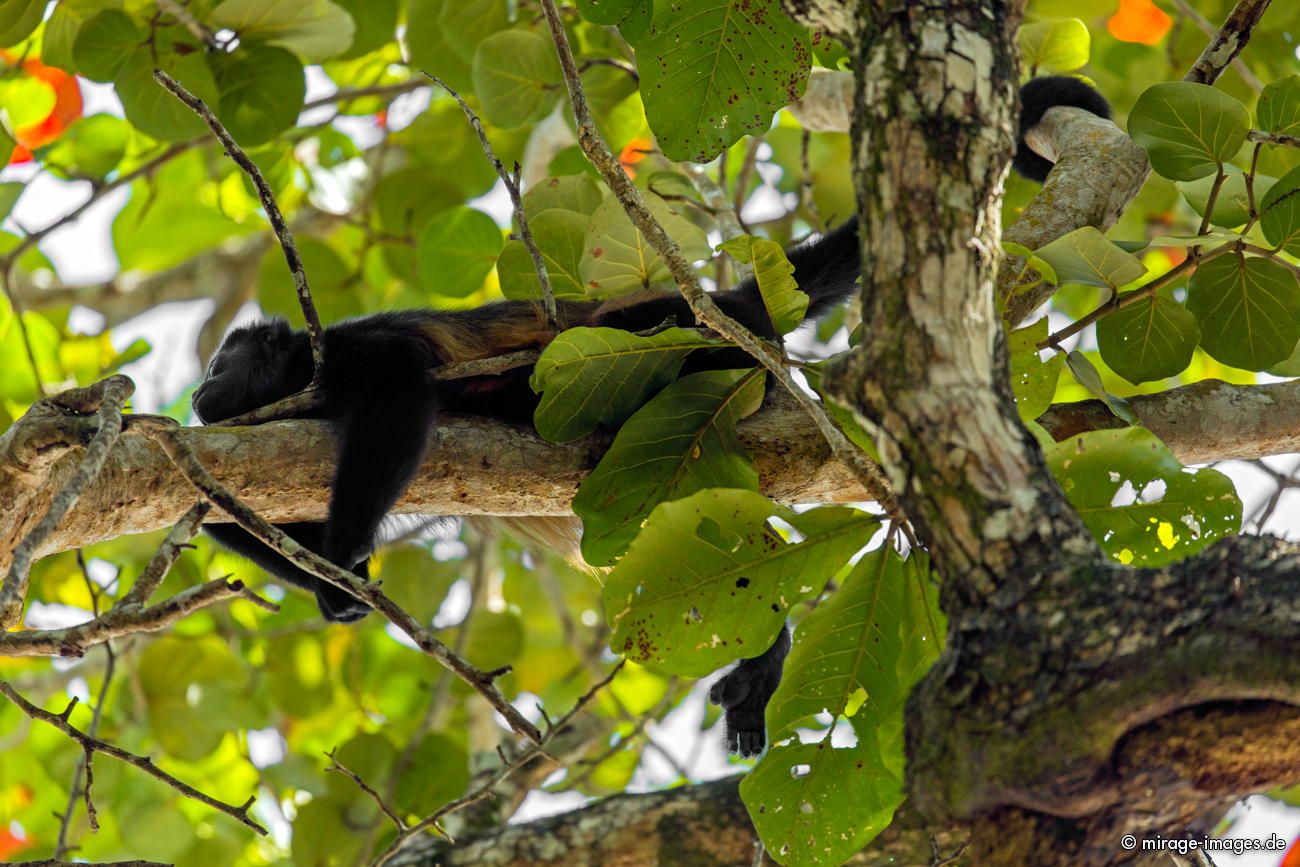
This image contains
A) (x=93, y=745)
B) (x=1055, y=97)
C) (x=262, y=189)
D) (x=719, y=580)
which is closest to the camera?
(x=93, y=745)

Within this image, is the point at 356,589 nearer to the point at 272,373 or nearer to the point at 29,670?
the point at 272,373

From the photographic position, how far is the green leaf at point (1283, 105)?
2406 millimetres

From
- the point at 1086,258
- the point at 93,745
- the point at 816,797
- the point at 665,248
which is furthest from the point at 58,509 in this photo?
the point at 1086,258

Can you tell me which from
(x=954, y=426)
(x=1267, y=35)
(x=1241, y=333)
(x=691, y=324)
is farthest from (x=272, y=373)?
(x=1267, y=35)

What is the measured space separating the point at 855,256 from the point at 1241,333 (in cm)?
122

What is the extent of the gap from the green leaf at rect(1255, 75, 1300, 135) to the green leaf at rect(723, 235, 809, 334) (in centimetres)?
108

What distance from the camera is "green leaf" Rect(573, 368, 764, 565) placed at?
7.21ft

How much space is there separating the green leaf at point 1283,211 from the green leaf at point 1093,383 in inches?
17.3

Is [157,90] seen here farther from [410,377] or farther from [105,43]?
[410,377]

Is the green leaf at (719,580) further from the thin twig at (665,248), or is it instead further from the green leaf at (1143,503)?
the green leaf at (1143,503)

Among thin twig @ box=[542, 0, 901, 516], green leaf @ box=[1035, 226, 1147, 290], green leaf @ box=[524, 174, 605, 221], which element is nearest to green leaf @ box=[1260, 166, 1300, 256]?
green leaf @ box=[1035, 226, 1147, 290]

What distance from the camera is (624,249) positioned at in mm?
2639

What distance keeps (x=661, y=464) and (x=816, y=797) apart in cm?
66

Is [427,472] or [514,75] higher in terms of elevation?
[514,75]
